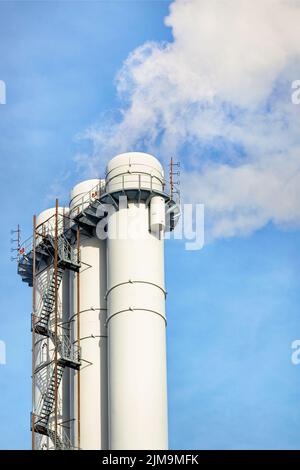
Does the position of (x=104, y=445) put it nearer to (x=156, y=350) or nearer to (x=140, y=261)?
(x=156, y=350)

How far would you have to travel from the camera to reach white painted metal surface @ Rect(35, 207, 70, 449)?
93.7 meters

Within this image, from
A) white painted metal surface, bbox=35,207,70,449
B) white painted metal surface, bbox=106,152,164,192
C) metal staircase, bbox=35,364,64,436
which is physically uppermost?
white painted metal surface, bbox=106,152,164,192

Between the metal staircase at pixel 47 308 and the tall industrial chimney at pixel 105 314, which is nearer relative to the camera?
the tall industrial chimney at pixel 105 314

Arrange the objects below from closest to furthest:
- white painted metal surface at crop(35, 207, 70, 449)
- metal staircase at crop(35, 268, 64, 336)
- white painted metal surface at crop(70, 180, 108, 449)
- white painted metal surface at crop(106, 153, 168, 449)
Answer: white painted metal surface at crop(106, 153, 168, 449)
white painted metal surface at crop(70, 180, 108, 449)
white painted metal surface at crop(35, 207, 70, 449)
metal staircase at crop(35, 268, 64, 336)

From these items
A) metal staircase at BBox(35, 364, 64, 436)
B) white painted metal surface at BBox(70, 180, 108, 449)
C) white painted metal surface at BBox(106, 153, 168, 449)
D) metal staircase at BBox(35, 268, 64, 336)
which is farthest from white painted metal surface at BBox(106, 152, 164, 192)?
metal staircase at BBox(35, 364, 64, 436)

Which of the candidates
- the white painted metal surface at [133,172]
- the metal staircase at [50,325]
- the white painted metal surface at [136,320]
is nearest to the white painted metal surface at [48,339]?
the metal staircase at [50,325]

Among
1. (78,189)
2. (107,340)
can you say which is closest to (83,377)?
(107,340)

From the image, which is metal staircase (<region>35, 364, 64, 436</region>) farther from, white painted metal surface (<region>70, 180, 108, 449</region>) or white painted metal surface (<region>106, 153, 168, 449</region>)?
white painted metal surface (<region>106, 153, 168, 449</region>)

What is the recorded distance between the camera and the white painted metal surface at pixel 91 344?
89812 mm

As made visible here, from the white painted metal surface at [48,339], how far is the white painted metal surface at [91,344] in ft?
6.82

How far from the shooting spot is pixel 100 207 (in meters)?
95.2

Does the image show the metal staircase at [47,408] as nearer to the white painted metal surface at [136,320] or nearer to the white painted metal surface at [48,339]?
the white painted metal surface at [48,339]

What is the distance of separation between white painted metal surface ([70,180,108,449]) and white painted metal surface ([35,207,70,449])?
2.08m
